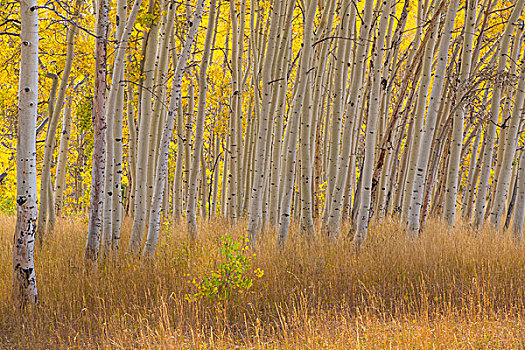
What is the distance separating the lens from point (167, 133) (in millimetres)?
6098

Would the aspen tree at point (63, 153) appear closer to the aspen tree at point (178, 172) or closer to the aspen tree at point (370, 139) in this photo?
the aspen tree at point (178, 172)

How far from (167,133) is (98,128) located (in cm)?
84

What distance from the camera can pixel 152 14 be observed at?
6598 millimetres

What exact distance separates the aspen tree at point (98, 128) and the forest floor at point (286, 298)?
1.26 feet

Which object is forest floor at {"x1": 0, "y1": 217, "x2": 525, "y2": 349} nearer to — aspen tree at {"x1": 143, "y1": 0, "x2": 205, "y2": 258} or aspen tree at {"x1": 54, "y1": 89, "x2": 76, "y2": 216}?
aspen tree at {"x1": 143, "y1": 0, "x2": 205, "y2": 258}

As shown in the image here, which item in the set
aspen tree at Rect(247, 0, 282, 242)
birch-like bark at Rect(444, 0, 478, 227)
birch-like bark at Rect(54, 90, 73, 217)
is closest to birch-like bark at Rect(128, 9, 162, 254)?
aspen tree at Rect(247, 0, 282, 242)

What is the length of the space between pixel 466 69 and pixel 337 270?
14.0 feet

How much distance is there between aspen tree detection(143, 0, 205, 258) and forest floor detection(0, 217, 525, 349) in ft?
1.21

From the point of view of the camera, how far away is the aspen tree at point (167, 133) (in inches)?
236

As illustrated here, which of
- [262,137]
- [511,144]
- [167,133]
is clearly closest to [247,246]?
[167,133]

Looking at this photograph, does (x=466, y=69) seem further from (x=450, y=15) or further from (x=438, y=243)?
(x=438, y=243)

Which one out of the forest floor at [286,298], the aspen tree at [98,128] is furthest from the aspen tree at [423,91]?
the aspen tree at [98,128]

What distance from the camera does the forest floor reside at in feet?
14.1

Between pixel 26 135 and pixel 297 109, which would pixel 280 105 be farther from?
pixel 26 135
